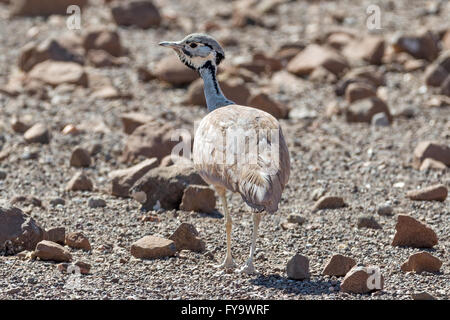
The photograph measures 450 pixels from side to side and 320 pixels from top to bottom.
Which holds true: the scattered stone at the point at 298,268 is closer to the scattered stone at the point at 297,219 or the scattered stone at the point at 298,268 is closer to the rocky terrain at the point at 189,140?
the rocky terrain at the point at 189,140

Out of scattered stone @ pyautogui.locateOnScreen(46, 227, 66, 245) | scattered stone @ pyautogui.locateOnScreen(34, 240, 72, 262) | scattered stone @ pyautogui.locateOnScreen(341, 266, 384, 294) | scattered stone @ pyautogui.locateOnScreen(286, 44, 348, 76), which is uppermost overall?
scattered stone @ pyautogui.locateOnScreen(286, 44, 348, 76)

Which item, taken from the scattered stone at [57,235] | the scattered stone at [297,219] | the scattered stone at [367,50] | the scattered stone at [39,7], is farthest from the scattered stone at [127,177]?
the scattered stone at [39,7]

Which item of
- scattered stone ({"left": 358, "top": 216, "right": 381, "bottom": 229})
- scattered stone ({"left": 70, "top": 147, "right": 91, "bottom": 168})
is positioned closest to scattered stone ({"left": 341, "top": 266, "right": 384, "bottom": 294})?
scattered stone ({"left": 358, "top": 216, "right": 381, "bottom": 229})

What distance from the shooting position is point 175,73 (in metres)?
13.0

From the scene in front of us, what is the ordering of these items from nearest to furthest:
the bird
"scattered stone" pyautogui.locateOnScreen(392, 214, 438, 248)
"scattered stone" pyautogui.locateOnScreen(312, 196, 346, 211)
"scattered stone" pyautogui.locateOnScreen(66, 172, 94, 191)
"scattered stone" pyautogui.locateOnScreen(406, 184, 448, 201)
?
1. the bird
2. "scattered stone" pyautogui.locateOnScreen(392, 214, 438, 248)
3. "scattered stone" pyautogui.locateOnScreen(312, 196, 346, 211)
4. "scattered stone" pyautogui.locateOnScreen(406, 184, 448, 201)
5. "scattered stone" pyautogui.locateOnScreen(66, 172, 94, 191)

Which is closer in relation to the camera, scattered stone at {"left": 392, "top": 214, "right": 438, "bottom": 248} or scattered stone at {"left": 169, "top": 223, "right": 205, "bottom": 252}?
scattered stone at {"left": 169, "top": 223, "right": 205, "bottom": 252}

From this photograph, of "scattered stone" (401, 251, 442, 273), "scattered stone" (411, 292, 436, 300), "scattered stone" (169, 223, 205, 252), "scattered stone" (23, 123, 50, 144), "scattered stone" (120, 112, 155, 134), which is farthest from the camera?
"scattered stone" (120, 112, 155, 134)

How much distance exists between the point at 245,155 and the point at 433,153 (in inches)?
157

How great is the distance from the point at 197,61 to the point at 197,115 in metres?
3.64

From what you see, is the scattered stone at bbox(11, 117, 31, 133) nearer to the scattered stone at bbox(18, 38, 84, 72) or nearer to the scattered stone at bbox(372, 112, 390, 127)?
the scattered stone at bbox(18, 38, 84, 72)

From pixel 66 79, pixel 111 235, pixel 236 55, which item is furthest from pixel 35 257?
pixel 236 55

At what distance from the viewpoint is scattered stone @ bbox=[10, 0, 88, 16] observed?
16312 mm

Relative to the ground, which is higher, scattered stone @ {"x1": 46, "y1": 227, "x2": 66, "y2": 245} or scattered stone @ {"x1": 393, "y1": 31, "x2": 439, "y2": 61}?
scattered stone @ {"x1": 393, "y1": 31, "x2": 439, "y2": 61}

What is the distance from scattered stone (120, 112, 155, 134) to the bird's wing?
3.63 m
